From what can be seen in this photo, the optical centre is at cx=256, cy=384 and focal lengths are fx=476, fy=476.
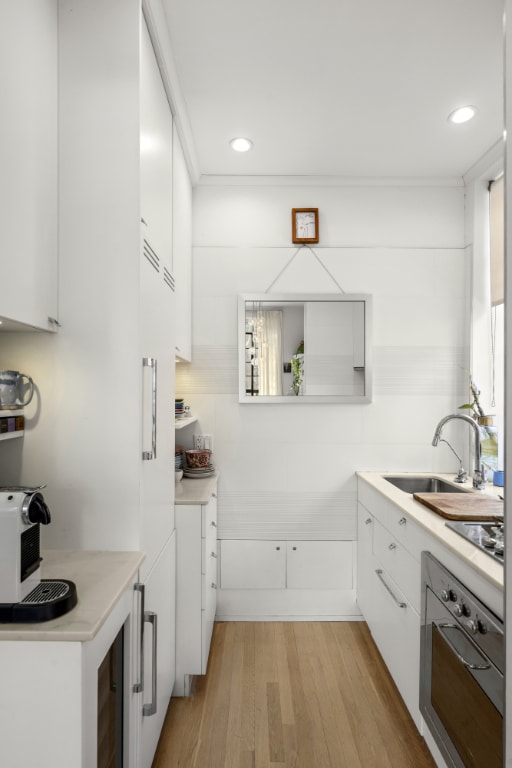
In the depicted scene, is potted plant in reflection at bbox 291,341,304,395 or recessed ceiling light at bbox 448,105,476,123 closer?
recessed ceiling light at bbox 448,105,476,123

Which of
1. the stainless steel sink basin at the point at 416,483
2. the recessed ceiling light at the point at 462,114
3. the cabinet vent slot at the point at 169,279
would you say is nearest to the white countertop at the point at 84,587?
the cabinet vent slot at the point at 169,279

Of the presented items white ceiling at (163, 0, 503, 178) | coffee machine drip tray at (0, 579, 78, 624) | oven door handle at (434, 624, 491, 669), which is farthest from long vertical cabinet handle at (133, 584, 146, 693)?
white ceiling at (163, 0, 503, 178)

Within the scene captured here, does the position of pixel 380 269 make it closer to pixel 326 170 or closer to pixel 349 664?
pixel 326 170

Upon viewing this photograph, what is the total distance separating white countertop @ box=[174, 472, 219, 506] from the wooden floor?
0.87 metres

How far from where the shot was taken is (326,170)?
287 centimetres

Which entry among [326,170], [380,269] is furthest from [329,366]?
[326,170]

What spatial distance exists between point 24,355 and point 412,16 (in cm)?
178

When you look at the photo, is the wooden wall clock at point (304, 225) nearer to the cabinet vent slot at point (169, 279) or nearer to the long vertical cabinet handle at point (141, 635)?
the cabinet vent slot at point (169, 279)

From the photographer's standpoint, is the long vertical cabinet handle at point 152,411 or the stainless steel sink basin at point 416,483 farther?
the stainless steel sink basin at point 416,483

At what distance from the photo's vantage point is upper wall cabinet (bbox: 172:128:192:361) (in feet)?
7.43

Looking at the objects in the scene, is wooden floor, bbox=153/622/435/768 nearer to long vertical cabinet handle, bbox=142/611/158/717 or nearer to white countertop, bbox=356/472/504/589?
long vertical cabinet handle, bbox=142/611/158/717

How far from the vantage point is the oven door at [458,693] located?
1.26 m

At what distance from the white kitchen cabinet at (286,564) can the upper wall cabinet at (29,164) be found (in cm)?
199

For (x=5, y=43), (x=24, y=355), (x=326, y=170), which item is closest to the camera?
(x=5, y=43)
